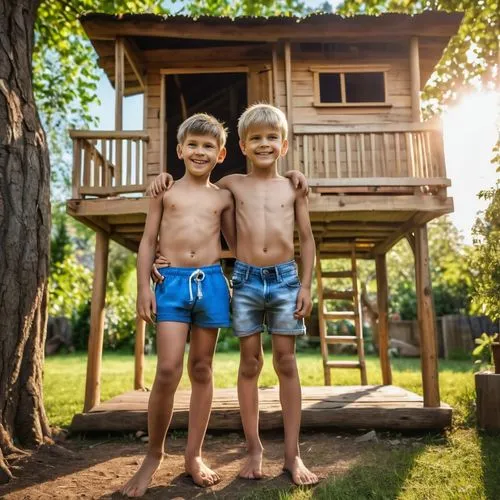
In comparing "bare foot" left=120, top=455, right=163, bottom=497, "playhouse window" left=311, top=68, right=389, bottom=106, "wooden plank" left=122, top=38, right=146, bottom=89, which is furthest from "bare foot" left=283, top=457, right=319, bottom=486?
"playhouse window" left=311, top=68, right=389, bottom=106

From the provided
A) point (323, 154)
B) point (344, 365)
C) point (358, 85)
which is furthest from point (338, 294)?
point (358, 85)

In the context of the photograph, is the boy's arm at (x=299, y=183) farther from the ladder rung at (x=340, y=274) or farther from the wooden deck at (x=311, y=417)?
the ladder rung at (x=340, y=274)

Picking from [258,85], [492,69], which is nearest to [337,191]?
[258,85]

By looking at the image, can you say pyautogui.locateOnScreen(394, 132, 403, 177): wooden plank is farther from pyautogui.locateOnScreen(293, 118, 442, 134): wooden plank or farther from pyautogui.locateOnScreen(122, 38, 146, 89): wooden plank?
pyautogui.locateOnScreen(122, 38, 146, 89): wooden plank

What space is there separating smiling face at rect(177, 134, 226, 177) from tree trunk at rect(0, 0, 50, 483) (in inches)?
70.9

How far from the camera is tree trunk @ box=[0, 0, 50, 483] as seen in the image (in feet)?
13.4

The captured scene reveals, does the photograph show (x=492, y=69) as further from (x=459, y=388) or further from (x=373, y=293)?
(x=373, y=293)

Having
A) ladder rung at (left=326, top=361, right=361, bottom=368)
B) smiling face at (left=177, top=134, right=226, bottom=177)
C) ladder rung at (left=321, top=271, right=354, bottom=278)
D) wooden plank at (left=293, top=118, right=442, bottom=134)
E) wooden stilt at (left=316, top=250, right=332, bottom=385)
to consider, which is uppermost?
wooden plank at (left=293, top=118, right=442, bottom=134)

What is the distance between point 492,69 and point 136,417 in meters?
9.62

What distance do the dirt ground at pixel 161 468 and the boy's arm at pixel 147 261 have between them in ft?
3.82

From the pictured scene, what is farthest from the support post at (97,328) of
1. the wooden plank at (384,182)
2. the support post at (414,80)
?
the support post at (414,80)

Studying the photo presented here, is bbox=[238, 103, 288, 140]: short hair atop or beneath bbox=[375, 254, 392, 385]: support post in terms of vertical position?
atop

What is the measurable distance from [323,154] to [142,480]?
15.6 ft

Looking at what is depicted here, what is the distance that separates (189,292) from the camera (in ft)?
10.4
